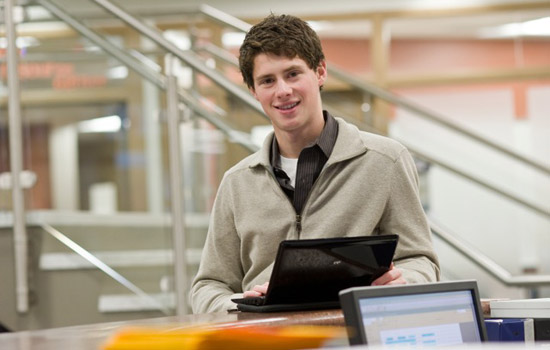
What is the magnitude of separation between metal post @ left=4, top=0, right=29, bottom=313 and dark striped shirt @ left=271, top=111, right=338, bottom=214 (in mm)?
1876

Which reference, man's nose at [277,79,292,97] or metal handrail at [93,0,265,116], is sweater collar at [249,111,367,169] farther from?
metal handrail at [93,0,265,116]

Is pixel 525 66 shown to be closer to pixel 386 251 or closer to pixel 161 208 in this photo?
pixel 161 208

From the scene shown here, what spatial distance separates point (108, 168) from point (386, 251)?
9.28ft

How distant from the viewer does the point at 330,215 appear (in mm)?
2283

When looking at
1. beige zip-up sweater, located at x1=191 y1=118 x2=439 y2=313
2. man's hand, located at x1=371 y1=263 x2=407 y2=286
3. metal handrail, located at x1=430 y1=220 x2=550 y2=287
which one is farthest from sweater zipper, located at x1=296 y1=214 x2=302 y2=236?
metal handrail, located at x1=430 y1=220 x2=550 y2=287

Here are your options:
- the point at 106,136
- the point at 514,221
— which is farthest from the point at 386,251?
the point at 514,221

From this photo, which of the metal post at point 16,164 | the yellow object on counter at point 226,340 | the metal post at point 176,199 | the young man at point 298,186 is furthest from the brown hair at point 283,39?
the metal post at point 16,164

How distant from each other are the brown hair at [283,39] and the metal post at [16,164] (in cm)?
194

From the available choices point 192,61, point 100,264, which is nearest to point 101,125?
point 100,264

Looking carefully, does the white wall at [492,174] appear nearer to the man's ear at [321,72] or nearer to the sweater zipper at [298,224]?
the man's ear at [321,72]

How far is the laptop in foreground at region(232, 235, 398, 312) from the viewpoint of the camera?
1.76m

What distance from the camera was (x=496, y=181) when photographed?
8102 millimetres

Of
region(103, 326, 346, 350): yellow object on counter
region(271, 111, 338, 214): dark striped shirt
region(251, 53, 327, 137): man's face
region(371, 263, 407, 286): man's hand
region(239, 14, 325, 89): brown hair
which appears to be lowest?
region(371, 263, 407, 286): man's hand

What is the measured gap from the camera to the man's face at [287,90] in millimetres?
2330
